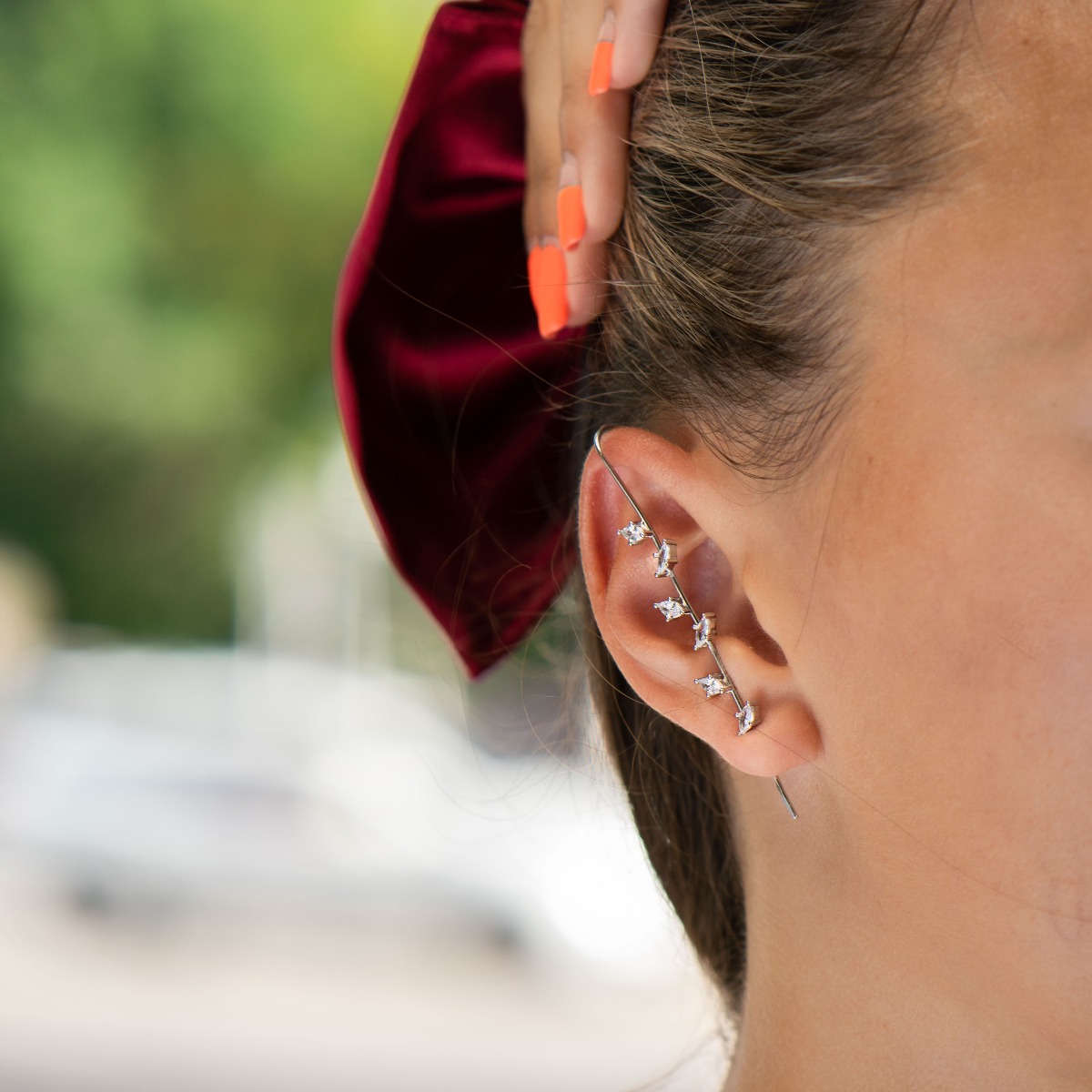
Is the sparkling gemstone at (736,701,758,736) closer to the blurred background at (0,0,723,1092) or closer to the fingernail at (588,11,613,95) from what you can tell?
the fingernail at (588,11,613,95)

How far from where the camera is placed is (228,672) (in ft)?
23.5

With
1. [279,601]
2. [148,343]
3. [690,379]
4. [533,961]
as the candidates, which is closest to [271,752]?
[279,601]

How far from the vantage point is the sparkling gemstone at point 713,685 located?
101 centimetres

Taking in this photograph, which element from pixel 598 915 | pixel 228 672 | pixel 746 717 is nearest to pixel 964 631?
pixel 746 717

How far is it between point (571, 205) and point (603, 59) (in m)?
0.11

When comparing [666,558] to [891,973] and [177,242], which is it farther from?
[177,242]

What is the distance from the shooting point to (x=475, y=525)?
143cm

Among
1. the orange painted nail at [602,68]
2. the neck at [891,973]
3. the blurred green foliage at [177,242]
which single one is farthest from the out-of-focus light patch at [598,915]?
the blurred green foliage at [177,242]

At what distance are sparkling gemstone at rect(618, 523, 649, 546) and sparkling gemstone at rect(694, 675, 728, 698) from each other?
0.12m

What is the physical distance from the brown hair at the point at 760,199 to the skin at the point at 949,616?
0.09 feet

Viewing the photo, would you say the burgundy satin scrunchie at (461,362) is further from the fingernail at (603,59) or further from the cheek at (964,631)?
the cheek at (964,631)

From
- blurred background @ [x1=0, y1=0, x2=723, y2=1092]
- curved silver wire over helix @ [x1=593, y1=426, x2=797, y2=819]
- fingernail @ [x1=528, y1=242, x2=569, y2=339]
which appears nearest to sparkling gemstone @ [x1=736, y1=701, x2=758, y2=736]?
curved silver wire over helix @ [x1=593, y1=426, x2=797, y2=819]

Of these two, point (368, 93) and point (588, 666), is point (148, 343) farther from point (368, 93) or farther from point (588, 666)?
point (588, 666)

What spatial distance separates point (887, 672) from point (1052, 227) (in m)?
0.30
